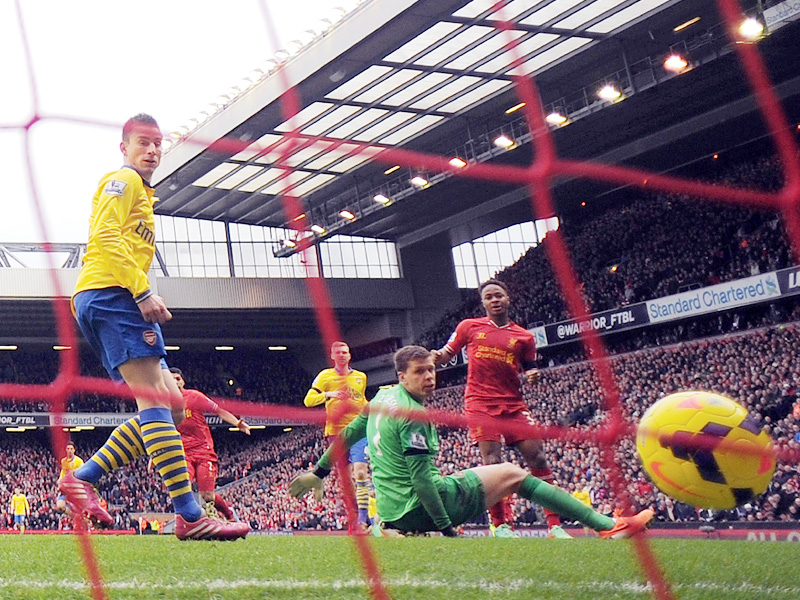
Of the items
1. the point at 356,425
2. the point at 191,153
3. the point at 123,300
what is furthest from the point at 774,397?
the point at 191,153

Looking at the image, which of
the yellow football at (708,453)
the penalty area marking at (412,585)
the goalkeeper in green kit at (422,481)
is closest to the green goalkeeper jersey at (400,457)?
the goalkeeper in green kit at (422,481)

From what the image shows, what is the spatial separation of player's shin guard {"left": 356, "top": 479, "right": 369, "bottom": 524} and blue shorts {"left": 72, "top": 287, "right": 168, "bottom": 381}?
686 cm

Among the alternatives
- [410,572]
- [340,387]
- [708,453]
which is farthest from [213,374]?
[708,453]

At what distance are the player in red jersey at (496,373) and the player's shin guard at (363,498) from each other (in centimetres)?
440

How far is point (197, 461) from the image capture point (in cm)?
848

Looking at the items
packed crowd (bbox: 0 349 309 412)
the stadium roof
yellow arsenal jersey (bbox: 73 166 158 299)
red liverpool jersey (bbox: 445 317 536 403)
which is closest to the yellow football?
yellow arsenal jersey (bbox: 73 166 158 299)

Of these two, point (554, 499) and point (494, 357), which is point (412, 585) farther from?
point (494, 357)

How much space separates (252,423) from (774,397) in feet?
60.5

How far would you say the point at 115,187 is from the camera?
4254 mm

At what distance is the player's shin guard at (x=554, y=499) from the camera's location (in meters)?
4.17

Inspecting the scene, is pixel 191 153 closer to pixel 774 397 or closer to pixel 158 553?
pixel 774 397

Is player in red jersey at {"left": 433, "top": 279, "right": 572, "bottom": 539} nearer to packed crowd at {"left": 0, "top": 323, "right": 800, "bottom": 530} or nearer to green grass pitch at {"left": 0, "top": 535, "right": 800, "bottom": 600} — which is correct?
green grass pitch at {"left": 0, "top": 535, "right": 800, "bottom": 600}

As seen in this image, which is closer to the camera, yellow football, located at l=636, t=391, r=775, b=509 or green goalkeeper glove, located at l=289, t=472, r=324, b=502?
yellow football, located at l=636, t=391, r=775, b=509

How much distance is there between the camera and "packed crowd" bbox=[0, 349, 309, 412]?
30.9 metres
